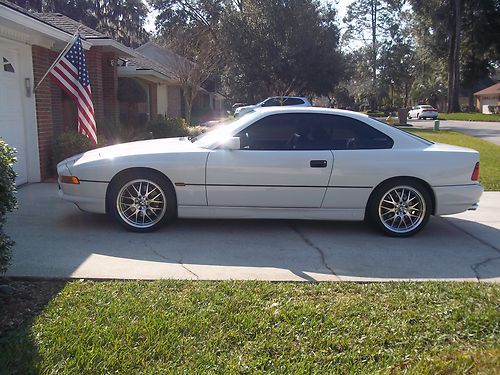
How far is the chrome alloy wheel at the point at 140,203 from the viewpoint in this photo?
19.0ft

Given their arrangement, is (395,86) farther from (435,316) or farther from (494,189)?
(435,316)

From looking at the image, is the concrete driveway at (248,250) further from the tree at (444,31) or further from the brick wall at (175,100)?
the tree at (444,31)

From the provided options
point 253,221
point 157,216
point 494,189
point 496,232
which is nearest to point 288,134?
point 253,221

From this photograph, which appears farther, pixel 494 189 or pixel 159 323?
pixel 494 189

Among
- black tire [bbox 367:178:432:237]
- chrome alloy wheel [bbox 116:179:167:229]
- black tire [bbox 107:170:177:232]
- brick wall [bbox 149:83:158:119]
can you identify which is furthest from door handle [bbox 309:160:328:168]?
brick wall [bbox 149:83:158:119]

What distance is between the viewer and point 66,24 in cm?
1262

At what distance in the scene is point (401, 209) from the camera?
5898mm

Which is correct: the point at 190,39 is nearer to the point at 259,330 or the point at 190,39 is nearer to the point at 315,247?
the point at 315,247

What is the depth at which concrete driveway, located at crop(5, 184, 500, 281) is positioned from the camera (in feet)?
15.1

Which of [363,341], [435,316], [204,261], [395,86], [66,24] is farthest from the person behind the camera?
[395,86]

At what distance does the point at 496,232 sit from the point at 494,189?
10.6 feet

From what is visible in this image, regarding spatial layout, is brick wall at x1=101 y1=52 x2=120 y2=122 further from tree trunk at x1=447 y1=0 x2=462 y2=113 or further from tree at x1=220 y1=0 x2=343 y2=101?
tree trunk at x1=447 y1=0 x2=462 y2=113

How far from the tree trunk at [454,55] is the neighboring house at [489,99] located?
9262mm

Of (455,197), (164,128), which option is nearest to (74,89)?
(455,197)
